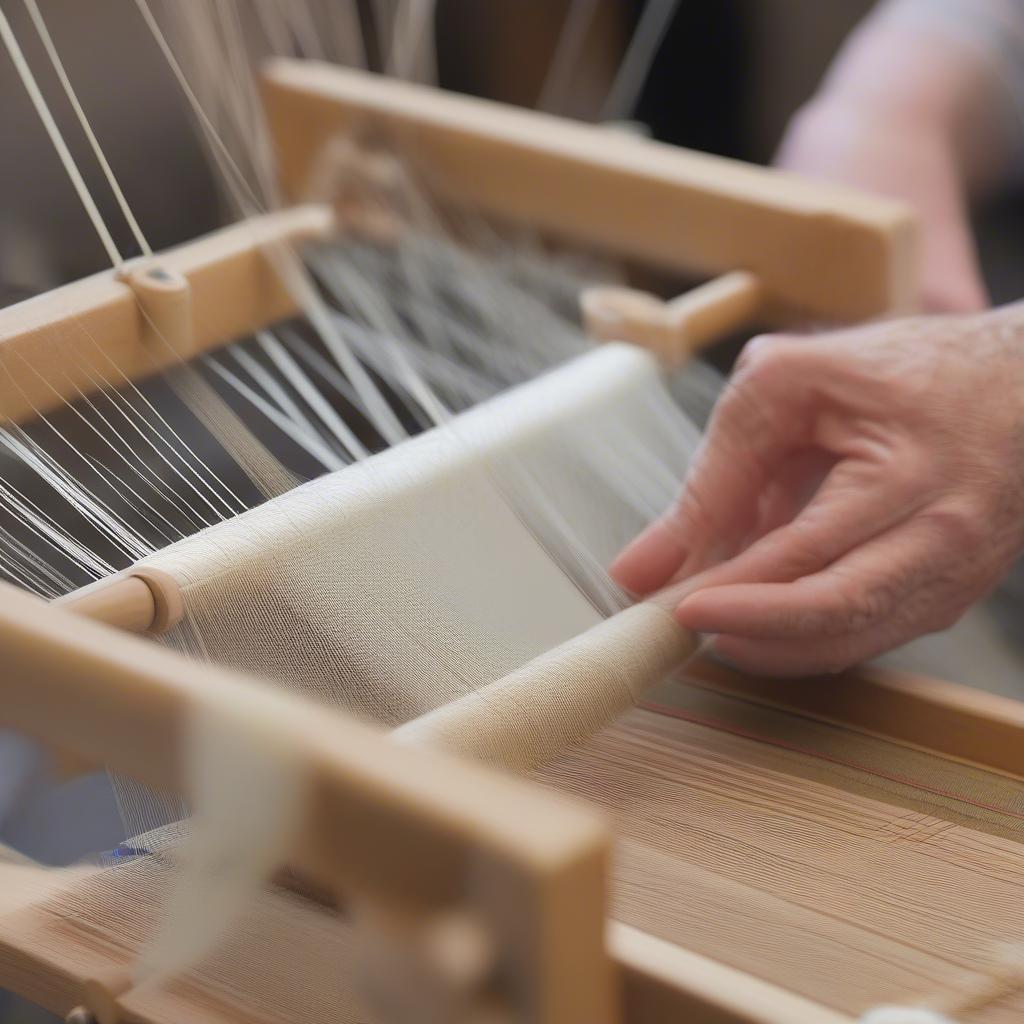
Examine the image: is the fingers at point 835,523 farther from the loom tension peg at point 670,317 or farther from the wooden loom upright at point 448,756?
the loom tension peg at point 670,317

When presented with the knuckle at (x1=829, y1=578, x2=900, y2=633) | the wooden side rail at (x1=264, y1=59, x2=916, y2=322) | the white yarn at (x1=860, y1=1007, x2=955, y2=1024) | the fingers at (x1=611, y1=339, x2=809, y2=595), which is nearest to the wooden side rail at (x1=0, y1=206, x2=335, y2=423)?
the wooden side rail at (x1=264, y1=59, x2=916, y2=322)

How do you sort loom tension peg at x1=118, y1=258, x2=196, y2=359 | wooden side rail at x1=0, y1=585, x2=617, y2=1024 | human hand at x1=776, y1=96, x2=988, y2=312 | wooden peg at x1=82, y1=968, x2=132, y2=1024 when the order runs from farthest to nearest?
human hand at x1=776, y1=96, x2=988, y2=312, loom tension peg at x1=118, y1=258, x2=196, y2=359, wooden peg at x1=82, y1=968, x2=132, y2=1024, wooden side rail at x1=0, y1=585, x2=617, y2=1024

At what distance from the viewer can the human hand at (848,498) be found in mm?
714

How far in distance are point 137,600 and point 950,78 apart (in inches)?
37.2

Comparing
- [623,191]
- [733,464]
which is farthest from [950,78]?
[733,464]

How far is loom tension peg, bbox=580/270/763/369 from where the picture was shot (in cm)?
96

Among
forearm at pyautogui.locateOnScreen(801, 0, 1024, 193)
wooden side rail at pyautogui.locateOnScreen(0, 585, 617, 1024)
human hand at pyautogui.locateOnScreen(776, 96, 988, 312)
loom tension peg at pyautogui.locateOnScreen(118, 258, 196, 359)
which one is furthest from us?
forearm at pyautogui.locateOnScreen(801, 0, 1024, 193)

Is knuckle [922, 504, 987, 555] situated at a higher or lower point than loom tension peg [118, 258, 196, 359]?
lower

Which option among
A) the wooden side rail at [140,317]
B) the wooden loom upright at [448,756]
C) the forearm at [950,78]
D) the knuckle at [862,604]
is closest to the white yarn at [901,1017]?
the wooden loom upright at [448,756]

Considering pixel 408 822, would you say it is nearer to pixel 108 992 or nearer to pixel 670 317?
pixel 108 992

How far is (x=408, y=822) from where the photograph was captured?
1.40ft

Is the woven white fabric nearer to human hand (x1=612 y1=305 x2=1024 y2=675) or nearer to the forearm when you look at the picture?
human hand (x1=612 y1=305 x2=1024 y2=675)

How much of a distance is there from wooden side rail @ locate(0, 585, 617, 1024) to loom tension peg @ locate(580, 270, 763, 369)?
20.9 inches

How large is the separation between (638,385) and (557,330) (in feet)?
0.49
